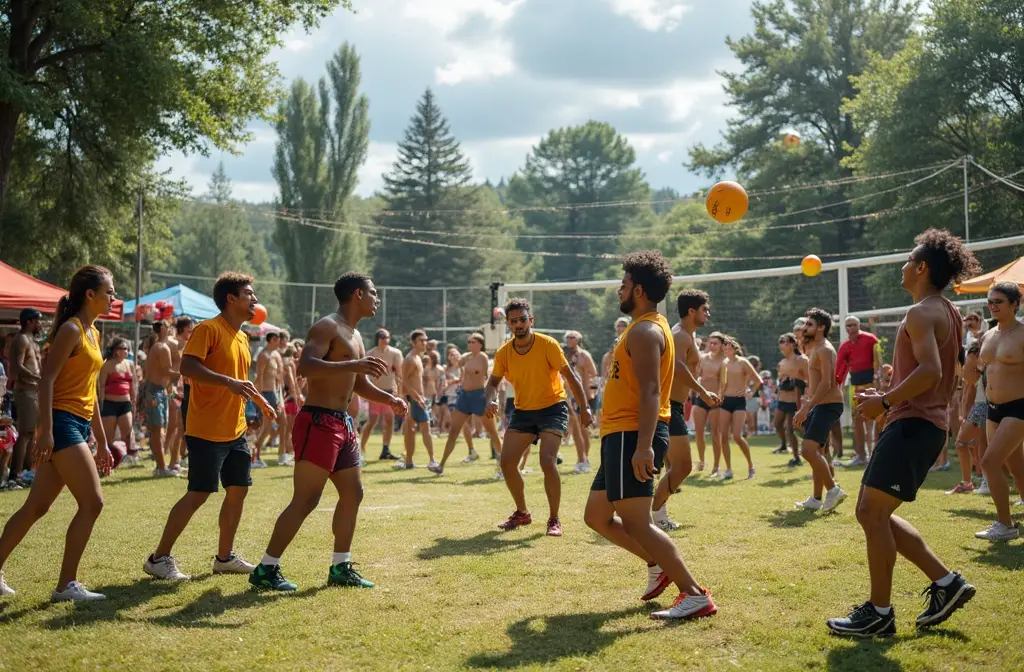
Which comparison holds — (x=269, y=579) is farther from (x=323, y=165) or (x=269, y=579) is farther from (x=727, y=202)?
(x=323, y=165)

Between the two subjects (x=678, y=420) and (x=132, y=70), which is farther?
(x=132, y=70)

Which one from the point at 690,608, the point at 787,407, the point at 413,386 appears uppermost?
the point at 413,386

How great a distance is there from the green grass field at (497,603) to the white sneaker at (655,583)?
0.08 m

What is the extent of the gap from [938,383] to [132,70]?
18.1 m

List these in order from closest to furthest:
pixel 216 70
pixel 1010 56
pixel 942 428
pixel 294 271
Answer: pixel 942 428 → pixel 216 70 → pixel 1010 56 → pixel 294 271

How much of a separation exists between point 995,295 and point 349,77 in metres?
53.4

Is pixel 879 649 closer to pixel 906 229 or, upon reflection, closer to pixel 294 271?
pixel 906 229

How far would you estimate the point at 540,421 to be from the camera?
9.12 metres

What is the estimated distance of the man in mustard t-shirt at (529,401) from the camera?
29.5 ft

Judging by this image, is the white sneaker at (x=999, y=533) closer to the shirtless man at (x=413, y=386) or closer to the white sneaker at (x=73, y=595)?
the white sneaker at (x=73, y=595)

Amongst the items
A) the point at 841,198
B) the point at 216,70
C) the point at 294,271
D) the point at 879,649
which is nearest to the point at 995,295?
the point at 879,649

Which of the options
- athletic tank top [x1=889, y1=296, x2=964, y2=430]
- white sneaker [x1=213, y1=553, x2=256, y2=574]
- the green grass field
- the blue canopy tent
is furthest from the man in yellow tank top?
the blue canopy tent

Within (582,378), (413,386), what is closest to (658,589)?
(582,378)

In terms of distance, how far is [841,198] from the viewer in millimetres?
44500
